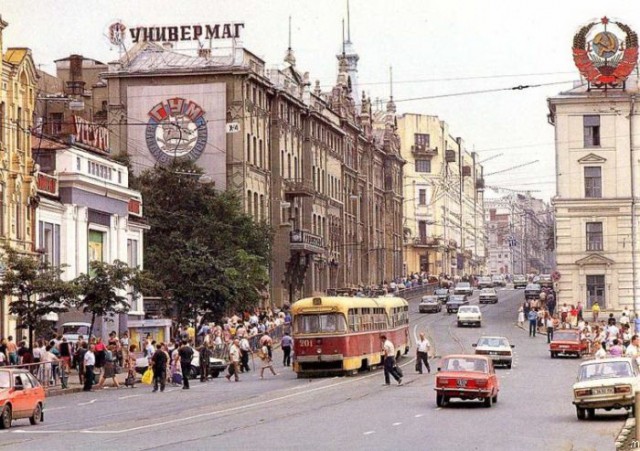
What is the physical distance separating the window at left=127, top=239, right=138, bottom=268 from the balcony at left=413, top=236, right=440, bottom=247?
100903mm

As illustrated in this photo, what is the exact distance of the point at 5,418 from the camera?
3291 cm

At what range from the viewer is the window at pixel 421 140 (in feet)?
615

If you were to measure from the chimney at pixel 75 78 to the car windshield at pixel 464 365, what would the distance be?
202 feet

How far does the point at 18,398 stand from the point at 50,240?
3075 cm

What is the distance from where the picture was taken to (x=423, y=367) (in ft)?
197

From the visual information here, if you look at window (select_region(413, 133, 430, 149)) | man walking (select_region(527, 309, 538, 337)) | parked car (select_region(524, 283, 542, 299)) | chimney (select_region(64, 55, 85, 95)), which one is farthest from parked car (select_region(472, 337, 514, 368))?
window (select_region(413, 133, 430, 149))

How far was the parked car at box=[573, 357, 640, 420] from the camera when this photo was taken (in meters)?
34.0

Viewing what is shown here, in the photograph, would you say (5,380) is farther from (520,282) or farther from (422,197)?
(422,197)

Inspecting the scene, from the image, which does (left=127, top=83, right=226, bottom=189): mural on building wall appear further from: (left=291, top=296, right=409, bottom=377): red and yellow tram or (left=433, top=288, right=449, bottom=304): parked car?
(left=291, top=296, right=409, bottom=377): red and yellow tram

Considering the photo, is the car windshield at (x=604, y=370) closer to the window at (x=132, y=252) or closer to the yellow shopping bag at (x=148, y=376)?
the yellow shopping bag at (x=148, y=376)

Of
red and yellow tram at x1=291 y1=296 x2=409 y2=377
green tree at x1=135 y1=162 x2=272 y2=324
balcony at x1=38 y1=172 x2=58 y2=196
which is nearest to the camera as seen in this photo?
red and yellow tram at x1=291 y1=296 x2=409 y2=377

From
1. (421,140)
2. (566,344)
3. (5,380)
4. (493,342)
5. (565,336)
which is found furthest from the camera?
(421,140)

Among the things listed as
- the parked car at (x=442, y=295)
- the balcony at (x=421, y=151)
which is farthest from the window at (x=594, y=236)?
the balcony at (x=421, y=151)

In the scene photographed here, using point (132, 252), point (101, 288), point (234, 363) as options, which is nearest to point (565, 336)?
point (234, 363)
